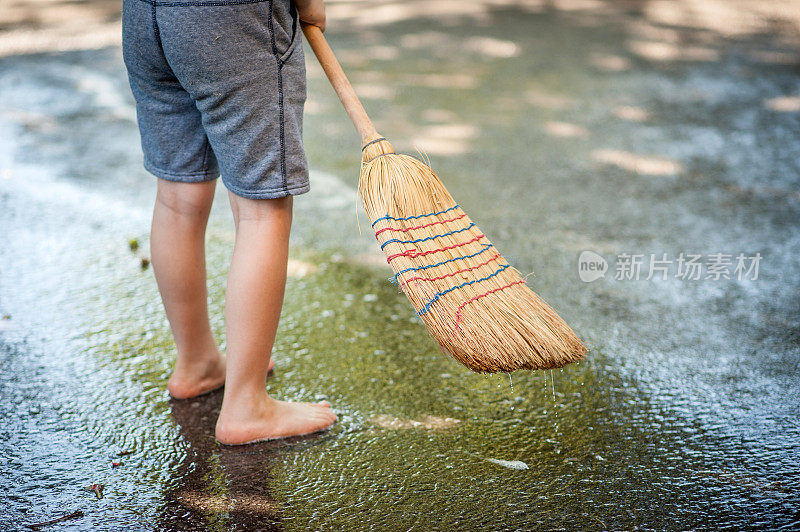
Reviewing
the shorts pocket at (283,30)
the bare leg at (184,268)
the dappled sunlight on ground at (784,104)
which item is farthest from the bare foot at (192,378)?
the dappled sunlight on ground at (784,104)

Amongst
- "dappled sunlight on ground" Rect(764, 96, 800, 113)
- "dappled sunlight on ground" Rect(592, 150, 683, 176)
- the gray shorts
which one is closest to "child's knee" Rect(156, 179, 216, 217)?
the gray shorts

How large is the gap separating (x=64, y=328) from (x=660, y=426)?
181cm

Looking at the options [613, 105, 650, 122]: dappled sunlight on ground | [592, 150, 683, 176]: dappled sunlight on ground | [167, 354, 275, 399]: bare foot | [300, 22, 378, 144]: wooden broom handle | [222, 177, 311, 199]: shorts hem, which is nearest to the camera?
[222, 177, 311, 199]: shorts hem

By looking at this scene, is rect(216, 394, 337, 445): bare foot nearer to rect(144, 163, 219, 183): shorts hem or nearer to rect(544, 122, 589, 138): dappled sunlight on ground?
rect(144, 163, 219, 183): shorts hem

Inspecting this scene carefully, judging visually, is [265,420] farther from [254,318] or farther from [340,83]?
[340,83]

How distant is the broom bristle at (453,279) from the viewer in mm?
1820

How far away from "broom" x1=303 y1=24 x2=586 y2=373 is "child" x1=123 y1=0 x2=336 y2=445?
0.19m

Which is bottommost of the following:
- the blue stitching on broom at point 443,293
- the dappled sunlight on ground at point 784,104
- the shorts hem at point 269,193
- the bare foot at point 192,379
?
the bare foot at point 192,379

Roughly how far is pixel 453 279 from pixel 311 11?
722 millimetres

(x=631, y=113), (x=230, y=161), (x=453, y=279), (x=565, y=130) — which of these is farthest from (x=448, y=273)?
(x=631, y=113)

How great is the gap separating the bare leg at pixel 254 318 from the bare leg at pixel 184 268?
0.51ft

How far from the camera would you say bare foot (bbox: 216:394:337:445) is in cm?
200

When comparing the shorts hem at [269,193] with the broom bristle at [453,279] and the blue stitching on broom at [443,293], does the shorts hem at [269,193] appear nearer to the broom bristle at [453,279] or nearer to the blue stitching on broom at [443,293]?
the broom bristle at [453,279]

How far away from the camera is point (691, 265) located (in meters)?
2.90
